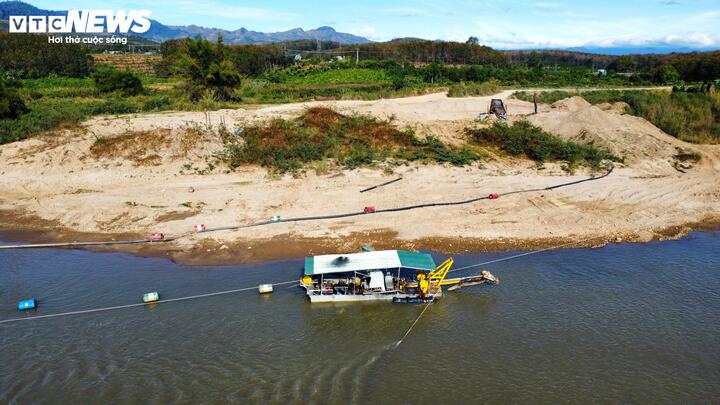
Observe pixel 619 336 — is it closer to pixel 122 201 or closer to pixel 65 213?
pixel 122 201

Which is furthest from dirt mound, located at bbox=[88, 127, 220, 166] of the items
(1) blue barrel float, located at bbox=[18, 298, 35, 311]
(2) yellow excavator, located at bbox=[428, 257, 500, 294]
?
(2) yellow excavator, located at bbox=[428, 257, 500, 294]

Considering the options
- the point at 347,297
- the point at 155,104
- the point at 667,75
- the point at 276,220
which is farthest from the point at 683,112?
the point at 155,104

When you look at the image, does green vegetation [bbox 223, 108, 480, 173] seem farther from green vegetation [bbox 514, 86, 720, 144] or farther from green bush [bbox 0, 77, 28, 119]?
green vegetation [bbox 514, 86, 720, 144]

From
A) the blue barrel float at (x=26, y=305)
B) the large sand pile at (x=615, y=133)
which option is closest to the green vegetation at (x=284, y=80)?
the large sand pile at (x=615, y=133)

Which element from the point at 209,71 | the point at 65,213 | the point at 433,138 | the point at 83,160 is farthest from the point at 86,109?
the point at 433,138

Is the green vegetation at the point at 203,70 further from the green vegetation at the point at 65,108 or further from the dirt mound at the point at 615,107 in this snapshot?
the dirt mound at the point at 615,107
